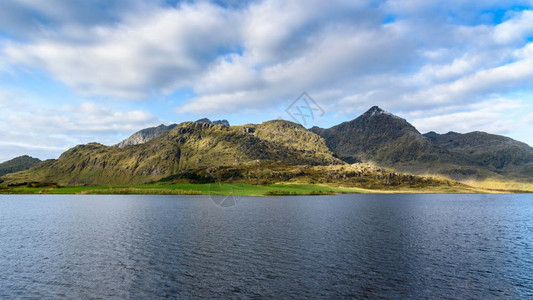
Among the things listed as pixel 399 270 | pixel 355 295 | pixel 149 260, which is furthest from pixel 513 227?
pixel 149 260

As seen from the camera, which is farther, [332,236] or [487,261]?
[332,236]

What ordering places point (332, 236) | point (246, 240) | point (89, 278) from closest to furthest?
point (89, 278) < point (246, 240) < point (332, 236)

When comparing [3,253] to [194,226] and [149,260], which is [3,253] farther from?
[194,226]

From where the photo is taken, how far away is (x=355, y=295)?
3431cm

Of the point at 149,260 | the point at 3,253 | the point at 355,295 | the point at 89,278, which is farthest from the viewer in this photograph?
the point at 3,253

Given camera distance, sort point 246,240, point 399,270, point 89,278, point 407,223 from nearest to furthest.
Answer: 1. point 89,278
2. point 399,270
3. point 246,240
4. point 407,223

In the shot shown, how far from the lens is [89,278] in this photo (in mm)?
39969

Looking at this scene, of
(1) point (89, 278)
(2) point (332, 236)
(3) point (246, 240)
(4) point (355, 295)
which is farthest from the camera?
(2) point (332, 236)

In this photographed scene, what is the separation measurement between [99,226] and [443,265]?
81.2m

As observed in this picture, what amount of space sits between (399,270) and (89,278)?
41737 millimetres

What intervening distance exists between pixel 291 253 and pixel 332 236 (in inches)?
734

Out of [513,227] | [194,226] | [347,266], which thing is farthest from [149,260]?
[513,227]

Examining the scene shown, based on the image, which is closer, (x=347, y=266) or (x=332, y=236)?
(x=347, y=266)

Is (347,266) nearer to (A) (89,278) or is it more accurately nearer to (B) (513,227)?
(A) (89,278)
